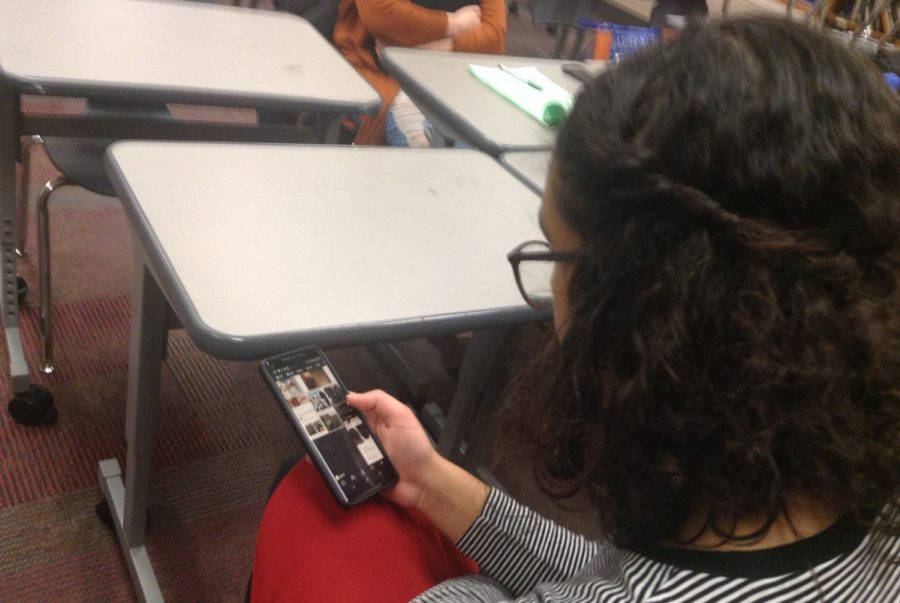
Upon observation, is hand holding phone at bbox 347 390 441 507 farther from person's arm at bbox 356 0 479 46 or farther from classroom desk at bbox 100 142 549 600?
person's arm at bbox 356 0 479 46

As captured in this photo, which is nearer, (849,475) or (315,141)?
(849,475)

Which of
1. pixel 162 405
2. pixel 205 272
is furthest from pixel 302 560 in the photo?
pixel 162 405

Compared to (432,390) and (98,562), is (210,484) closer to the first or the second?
(98,562)

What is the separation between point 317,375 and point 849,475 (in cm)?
53

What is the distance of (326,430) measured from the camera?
83 cm

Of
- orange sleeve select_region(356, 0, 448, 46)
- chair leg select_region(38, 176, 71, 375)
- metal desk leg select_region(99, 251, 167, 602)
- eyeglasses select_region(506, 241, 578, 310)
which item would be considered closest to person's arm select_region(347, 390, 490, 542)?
eyeglasses select_region(506, 241, 578, 310)

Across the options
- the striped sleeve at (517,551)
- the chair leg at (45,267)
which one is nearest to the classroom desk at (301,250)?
the striped sleeve at (517,551)

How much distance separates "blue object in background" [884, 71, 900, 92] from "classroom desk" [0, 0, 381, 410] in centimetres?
93

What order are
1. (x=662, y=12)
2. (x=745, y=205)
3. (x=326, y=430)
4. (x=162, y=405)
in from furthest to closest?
(x=662, y=12), (x=162, y=405), (x=326, y=430), (x=745, y=205)

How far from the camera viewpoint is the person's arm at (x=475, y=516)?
2.71ft

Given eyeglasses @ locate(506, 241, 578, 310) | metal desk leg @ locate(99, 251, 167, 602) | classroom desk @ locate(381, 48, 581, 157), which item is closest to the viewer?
eyeglasses @ locate(506, 241, 578, 310)

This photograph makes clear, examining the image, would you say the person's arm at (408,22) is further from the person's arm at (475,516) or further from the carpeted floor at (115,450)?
the person's arm at (475,516)

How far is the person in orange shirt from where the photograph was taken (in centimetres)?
188

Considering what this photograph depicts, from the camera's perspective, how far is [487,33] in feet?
6.81
